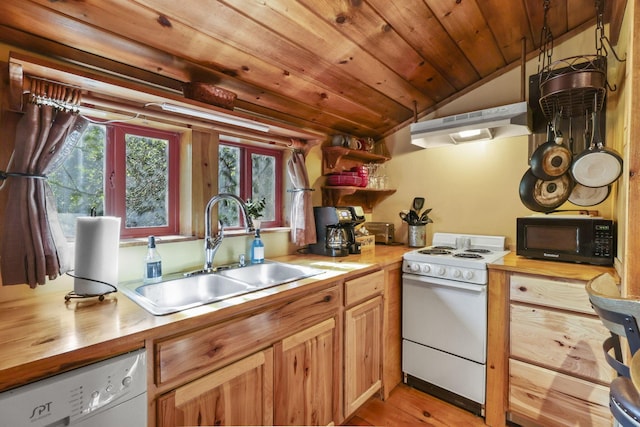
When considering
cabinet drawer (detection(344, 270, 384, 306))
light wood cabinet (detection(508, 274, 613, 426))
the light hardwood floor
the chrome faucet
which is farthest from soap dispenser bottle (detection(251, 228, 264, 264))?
light wood cabinet (detection(508, 274, 613, 426))

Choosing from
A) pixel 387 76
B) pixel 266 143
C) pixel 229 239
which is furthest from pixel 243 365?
pixel 387 76

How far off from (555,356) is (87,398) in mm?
2039

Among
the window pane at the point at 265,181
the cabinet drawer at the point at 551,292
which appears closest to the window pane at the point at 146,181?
the window pane at the point at 265,181

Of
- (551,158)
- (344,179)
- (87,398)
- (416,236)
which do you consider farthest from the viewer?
(416,236)

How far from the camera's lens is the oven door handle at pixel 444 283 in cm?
180

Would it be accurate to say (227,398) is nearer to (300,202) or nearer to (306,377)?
(306,377)

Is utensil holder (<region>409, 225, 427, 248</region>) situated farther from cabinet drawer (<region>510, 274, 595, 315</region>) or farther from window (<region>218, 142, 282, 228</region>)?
window (<region>218, 142, 282, 228</region>)

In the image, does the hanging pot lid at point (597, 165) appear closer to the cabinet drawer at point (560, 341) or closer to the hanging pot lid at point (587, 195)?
the hanging pot lid at point (587, 195)

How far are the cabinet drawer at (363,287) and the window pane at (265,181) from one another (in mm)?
860

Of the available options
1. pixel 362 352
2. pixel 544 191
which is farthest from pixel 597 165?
pixel 362 352

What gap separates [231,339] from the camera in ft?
3.73

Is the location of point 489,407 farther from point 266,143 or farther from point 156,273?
point 266,143

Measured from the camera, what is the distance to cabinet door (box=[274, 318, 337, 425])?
1.32m

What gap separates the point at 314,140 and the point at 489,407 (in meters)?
2.01
